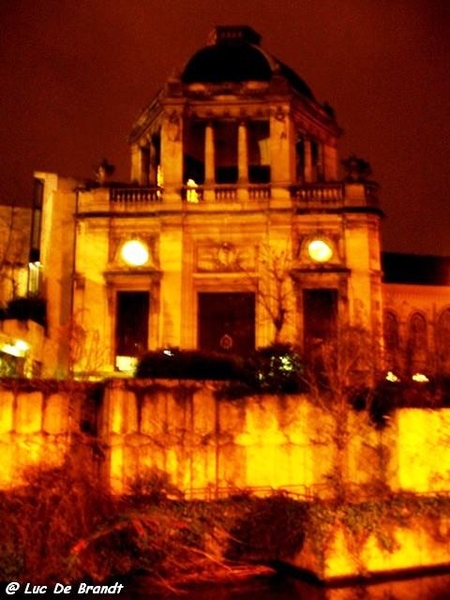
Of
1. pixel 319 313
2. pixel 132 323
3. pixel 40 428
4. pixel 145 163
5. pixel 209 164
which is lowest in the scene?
pixel 40 428

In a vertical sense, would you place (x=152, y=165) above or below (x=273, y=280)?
above

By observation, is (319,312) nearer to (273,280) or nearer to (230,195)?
(273,280)

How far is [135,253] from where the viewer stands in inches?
1414

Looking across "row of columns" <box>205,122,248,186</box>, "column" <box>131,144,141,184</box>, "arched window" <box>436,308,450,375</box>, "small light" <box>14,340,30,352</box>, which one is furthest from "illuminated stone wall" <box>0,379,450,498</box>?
"column" <box>131,144,141,184</box>

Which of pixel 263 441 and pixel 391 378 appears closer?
pixel 263 441

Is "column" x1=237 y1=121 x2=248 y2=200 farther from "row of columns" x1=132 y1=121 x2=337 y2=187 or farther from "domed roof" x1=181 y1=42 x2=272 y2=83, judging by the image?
"domed roof" x1=181 y1=42 x2=272 y2=83

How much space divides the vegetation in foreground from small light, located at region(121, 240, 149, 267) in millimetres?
16330

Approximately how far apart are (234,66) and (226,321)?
14.3 meters

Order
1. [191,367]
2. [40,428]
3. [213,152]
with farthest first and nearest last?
[213,152] < [191,367] < [40,428]

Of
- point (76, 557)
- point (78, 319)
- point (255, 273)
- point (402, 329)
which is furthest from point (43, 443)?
point (402, 329)

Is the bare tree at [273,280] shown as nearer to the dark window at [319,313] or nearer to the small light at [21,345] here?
the dark window at [319,313]

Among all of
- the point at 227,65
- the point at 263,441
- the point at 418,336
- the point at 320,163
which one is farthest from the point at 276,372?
the point at 418,336

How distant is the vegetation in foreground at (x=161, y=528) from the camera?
17406 millimetres

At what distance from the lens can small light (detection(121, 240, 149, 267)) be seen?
35.9 meters
